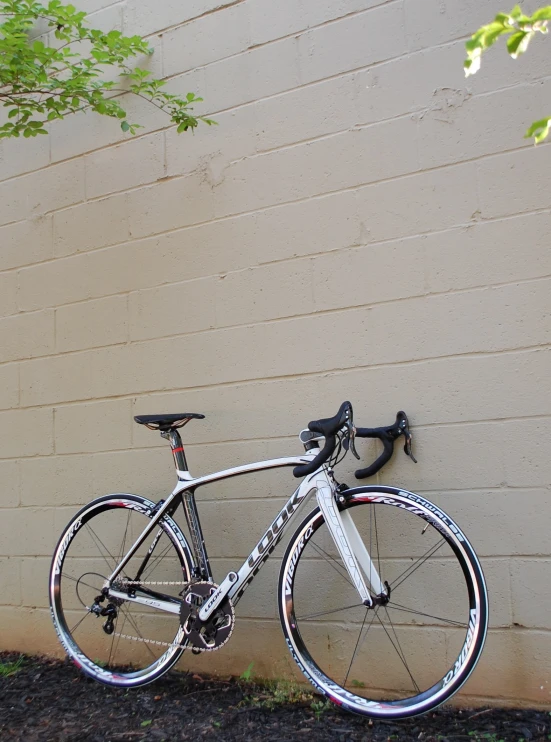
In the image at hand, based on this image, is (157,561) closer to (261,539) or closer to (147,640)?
(147,640)

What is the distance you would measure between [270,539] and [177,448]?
0.57 m

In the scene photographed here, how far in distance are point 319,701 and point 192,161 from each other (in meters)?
2.41

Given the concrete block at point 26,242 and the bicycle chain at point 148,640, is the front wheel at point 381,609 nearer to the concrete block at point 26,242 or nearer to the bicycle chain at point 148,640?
the bicycle chain at point 148,640

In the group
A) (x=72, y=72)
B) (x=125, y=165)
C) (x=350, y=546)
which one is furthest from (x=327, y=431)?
(x=72, y=72)

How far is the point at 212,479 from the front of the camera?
272 cm

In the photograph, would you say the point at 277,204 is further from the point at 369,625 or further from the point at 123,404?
the point at 369,625

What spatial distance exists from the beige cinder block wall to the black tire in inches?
6.5

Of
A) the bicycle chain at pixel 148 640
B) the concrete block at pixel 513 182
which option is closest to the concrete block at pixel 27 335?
the bicycle chain at pixel 148 640

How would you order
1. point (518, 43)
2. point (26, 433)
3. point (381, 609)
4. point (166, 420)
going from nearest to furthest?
1. point (518, 43)
2. point (381, 609)
3. point (166, 420)
4. point (26, 433)

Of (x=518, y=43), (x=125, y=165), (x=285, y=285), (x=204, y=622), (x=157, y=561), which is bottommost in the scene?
→ (x=204, y=622)

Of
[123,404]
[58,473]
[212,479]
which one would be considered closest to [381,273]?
[212,479]

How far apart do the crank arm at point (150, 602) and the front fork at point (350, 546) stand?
76 cm

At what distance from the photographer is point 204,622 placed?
2.63 metres

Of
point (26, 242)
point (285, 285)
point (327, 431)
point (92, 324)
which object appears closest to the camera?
point (327, 431)
